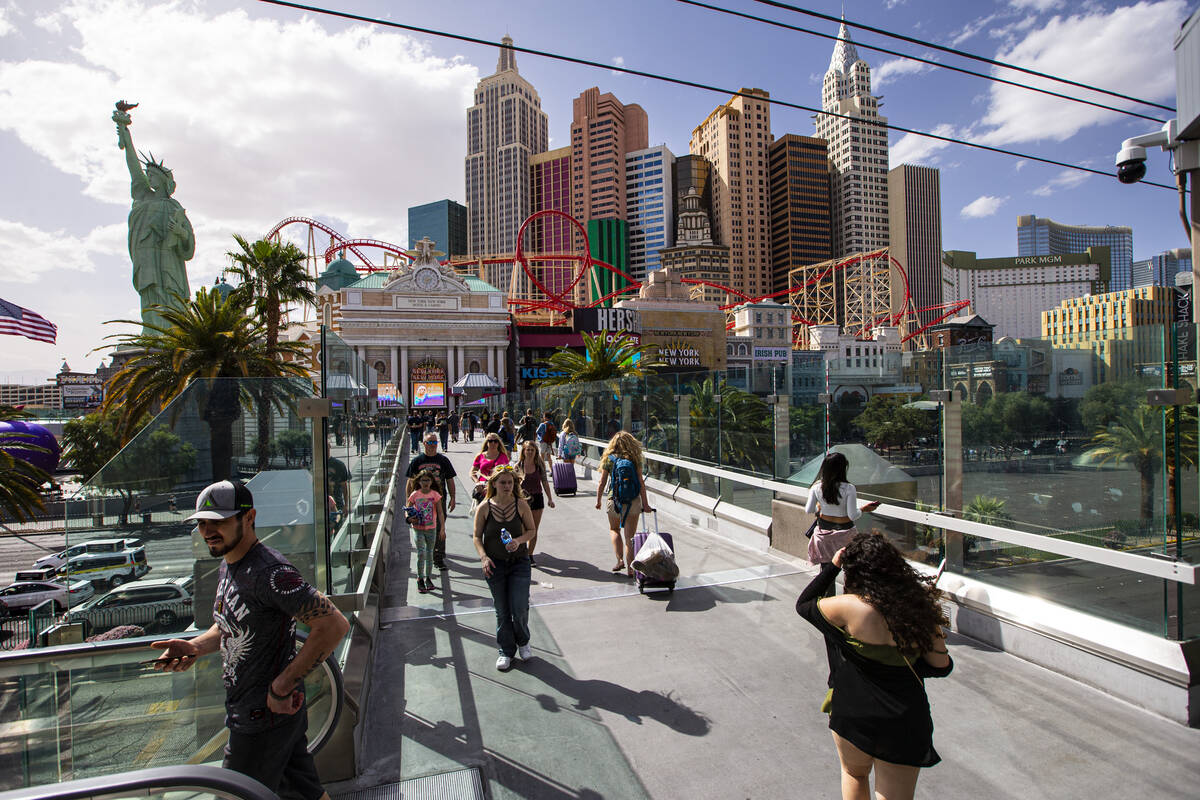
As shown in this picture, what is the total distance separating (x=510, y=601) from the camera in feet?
15.6

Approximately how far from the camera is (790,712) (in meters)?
3.91

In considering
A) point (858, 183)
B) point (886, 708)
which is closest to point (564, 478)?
point (886, 708)

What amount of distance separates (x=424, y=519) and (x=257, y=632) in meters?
4.28

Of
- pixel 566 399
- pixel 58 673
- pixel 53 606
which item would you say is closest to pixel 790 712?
pixel 58 673

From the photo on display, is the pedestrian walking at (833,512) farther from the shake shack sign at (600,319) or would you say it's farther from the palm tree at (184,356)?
the shake shack sign at (600,319)

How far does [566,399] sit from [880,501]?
13732 millimetres

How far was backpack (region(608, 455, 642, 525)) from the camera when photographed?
262 inches

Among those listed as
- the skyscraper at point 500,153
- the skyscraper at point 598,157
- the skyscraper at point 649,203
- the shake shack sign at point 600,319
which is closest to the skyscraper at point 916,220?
the skyscraper at point 649,203

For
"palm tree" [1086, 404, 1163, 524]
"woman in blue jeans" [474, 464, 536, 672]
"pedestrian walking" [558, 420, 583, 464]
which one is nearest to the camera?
"palm tree" [1086, 404, 1163, 524]

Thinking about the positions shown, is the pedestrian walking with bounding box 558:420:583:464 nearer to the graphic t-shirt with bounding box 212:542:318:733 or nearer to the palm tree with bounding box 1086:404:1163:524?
the palm tree with bounding box 1086:404:1163:524

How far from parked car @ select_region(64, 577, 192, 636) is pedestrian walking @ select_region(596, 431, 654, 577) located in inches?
165

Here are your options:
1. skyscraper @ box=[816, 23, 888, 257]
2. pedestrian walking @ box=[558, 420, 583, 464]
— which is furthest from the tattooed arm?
skyscraper @ box=[816, 23, 888, 257]

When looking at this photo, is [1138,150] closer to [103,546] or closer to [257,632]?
[257,632]

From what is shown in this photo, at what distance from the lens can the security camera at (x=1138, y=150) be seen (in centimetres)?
665
